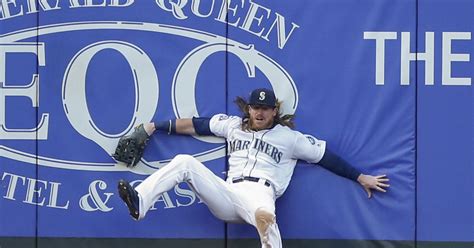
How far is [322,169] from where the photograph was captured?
538 centimetres

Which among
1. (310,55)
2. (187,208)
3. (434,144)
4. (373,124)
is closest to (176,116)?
(187,208)

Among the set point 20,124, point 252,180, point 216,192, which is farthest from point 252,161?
point 20,124

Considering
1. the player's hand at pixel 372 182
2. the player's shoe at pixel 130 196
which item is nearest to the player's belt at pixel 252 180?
the player's hand at pixel 372 182

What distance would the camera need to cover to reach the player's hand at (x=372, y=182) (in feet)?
17.4

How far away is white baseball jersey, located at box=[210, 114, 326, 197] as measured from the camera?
5.26 metres

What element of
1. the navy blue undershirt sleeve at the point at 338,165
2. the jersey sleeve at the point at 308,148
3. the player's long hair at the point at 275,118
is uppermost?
the player's long hair at the point at 275,118

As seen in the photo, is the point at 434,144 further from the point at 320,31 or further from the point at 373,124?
the point at 320,31

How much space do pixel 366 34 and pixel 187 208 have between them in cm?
177

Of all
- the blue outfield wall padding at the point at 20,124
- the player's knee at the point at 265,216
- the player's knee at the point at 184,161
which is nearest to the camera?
the player's knee at the point at 265,216

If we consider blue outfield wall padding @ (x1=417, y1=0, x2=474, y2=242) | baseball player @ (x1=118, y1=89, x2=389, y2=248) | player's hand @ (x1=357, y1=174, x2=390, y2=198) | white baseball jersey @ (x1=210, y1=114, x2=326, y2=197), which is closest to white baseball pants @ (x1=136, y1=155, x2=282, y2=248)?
baseball player @ (x1=118, y1=89, x2=389, y2=248)

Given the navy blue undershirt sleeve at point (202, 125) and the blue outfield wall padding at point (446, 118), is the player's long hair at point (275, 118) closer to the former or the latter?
the navy blue undershirt sleeve at point (202, 125)

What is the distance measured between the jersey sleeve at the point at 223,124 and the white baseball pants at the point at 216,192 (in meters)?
0.32

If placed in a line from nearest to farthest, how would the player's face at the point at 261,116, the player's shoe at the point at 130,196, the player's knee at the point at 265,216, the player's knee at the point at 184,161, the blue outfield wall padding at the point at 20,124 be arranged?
the player's shoe at the point at 130,196
the player's knee at the point at 265,216
the player's knee at the point at 184,161
the player's face at the point at 261,116
the blue outfield wall padding at the point at 20,124

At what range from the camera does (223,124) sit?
5344 mm
